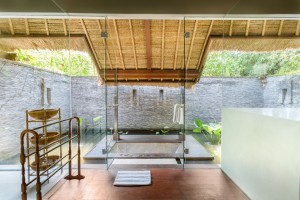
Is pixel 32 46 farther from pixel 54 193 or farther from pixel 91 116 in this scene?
pixel 54 193

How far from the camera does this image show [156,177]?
333cm

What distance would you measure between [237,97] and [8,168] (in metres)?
4.33

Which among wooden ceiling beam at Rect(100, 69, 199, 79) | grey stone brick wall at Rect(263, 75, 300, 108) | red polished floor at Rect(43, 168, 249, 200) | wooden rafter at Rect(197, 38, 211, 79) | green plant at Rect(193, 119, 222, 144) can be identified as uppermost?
wooden rafter at Rect(197, 38, 211, 79)

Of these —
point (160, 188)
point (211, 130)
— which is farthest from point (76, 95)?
point (160, 188)

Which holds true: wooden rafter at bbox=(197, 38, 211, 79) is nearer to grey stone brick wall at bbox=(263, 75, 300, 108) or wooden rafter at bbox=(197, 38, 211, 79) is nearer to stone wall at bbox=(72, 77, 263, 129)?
stone wall at bbox=(72, 77, 263, 129)

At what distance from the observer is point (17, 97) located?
4.45 metres

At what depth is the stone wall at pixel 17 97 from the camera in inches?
166

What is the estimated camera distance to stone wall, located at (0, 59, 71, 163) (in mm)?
4215

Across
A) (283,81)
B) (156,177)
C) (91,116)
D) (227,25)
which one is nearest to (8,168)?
(156,177)

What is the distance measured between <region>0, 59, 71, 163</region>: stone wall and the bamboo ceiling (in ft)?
1.71

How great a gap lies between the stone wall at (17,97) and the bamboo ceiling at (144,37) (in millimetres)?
520

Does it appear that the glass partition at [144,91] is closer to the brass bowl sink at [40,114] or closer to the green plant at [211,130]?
the green plant at [211,130]

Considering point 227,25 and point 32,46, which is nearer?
point 227,25

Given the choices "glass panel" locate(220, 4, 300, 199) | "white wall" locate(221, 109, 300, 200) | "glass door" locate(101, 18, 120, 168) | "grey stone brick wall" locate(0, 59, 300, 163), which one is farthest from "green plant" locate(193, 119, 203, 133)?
"white wall" locate(221, 109, 300, 200)
